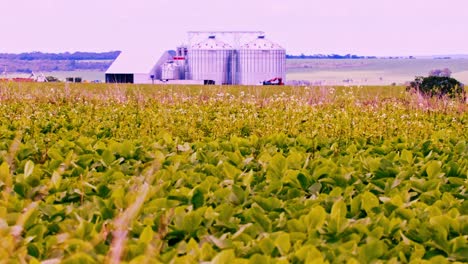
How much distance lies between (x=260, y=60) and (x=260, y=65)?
385 mm

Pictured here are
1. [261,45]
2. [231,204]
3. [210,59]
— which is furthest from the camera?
[261,45]

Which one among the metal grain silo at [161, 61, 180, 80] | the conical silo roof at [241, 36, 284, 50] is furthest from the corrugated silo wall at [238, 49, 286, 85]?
the metal grain silo at [161, 61, 180, 80]

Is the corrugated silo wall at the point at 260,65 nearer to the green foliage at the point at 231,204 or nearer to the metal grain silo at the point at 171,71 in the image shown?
the metal grain silo at the point at 171,71

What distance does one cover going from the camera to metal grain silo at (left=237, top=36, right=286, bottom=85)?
52.8m

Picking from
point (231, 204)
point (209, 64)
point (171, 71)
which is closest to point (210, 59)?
point (209, 64)

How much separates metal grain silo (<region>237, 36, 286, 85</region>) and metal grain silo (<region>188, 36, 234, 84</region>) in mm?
1093

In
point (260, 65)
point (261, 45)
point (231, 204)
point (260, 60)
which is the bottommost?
point (231, 204)

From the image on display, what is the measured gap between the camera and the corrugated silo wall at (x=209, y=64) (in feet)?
172

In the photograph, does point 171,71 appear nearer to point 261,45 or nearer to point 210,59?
point 210,59

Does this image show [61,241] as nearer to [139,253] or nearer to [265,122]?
[139,253]

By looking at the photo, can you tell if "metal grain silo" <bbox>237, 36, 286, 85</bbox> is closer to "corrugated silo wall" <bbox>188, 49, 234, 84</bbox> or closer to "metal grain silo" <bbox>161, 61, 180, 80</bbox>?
"corrugated silo wall" <bbox>188, 49, 234, 84</bbox>

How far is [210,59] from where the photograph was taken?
172 feet

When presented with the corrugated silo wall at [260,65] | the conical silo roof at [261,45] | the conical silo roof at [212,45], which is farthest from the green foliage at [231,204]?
the conical silo roof at [261,45]

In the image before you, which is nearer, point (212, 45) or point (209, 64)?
point (209, 64)
